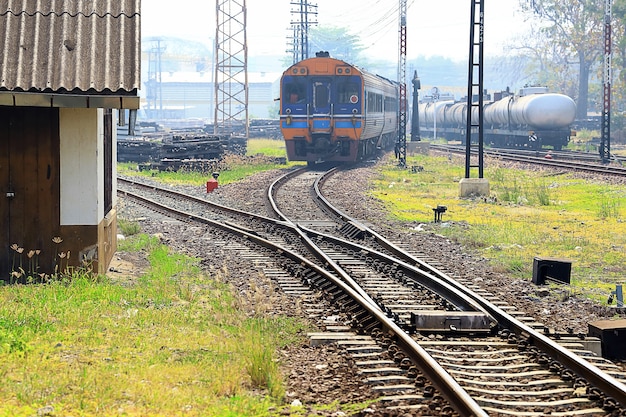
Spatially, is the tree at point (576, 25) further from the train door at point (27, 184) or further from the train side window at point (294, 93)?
the train door at point (27, 184)

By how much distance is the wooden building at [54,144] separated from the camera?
10.3m

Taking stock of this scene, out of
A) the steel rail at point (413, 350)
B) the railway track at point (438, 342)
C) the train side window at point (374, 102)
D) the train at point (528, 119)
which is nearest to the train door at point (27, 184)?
the railway track at point (438, 342)

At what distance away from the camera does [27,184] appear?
34.3 feet

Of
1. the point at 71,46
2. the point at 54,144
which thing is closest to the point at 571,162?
the point at 71,46

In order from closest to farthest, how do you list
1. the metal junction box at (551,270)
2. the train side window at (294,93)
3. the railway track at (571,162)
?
the metal junction box at (551,270), the railway track at (571,162), the train side window at (294,93)

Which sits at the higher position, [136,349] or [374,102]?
[374,102]

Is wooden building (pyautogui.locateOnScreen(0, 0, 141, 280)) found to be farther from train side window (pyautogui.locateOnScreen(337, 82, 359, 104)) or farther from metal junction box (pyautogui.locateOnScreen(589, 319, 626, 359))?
train side window (pyautogui.locateOnScreen(337, 82, 359, 104))

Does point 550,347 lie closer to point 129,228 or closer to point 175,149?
point 129,228

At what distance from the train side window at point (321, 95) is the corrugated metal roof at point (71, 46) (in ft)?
68.0

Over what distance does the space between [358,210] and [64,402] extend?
14054 mm

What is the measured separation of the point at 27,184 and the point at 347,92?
21.8 metres

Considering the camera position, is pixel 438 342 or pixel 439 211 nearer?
pixel 438 342

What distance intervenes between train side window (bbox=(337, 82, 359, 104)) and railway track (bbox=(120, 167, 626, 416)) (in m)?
17.7

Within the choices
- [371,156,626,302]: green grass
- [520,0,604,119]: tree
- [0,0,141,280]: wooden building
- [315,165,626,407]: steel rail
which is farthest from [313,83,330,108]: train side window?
[520,0,604,119]: tree
